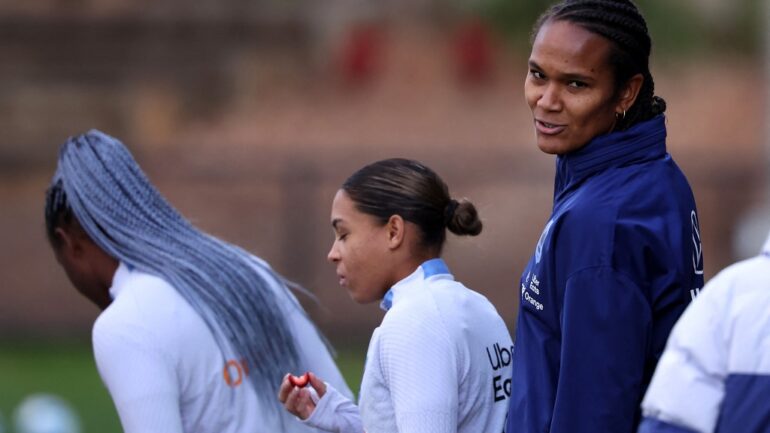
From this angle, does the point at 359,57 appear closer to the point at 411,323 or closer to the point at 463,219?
the point at 463,219

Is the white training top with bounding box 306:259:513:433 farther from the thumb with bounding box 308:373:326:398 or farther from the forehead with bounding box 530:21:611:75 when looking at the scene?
the forehead with bounding box 530:21:611:75

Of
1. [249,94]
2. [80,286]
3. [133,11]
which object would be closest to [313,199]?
[249,94]

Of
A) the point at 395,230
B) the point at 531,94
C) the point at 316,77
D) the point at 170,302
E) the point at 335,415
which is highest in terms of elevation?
the point at 531,94

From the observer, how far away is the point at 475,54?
24.8 m

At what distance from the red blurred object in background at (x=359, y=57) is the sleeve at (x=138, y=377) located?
20682 millimetres

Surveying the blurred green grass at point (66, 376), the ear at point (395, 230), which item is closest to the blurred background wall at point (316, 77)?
the blurred green grass at point (66, 376)

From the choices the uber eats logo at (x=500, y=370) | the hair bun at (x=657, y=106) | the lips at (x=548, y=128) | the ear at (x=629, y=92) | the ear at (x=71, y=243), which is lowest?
the uber eats logo at (x=500, y=370)

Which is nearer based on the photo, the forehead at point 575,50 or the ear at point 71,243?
the forehead at point 575,50

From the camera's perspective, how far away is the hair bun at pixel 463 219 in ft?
13.4

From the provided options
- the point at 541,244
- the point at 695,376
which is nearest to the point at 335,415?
the point at 541,244

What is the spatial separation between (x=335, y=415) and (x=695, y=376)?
4.82 feet

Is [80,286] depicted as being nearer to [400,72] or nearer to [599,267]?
[599,267]

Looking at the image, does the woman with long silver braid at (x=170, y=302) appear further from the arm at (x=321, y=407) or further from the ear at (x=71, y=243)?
the arm at (x=321, y=407)

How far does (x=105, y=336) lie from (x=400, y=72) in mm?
20914
